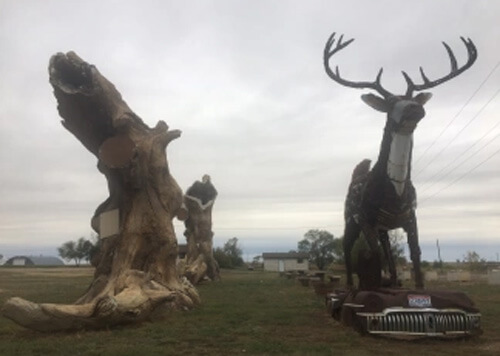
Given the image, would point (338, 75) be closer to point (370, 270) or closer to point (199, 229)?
point (370, 270)

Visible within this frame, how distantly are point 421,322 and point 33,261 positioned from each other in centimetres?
12547

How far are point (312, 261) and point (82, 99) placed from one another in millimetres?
57028

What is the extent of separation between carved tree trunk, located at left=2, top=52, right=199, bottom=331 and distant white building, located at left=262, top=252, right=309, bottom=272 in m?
50.7

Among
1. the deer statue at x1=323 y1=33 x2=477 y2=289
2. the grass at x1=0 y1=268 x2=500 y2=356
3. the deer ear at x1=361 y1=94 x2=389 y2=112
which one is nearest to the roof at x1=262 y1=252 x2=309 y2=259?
the grass at x1=0 y1=268 x2=500 y2=356

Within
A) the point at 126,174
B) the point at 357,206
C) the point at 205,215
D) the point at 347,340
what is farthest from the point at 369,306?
the point at 205,215

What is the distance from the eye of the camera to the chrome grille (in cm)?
702

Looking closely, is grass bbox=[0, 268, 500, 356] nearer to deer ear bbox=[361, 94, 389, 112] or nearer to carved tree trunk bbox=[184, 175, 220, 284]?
deer ear bbox=[361, 94, 389, 112]

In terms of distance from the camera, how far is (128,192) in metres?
10.8

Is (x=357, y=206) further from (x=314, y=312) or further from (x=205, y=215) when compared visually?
(x=205, y=215)

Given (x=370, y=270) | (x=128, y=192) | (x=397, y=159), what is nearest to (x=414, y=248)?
(x=370, y=270)

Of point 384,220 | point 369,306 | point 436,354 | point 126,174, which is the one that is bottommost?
point 436,354

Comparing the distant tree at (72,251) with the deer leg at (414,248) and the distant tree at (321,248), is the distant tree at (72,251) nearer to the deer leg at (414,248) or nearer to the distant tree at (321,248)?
the distant tree at (321,248)

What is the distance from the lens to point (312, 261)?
6462 cm

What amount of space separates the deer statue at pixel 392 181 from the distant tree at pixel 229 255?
45745 mm
